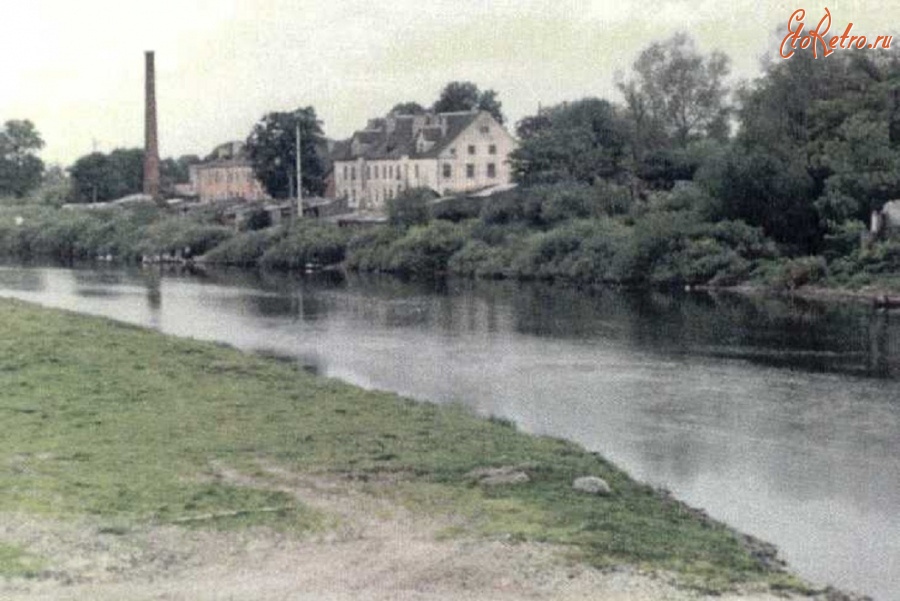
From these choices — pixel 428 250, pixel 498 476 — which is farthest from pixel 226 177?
pixel 498 476

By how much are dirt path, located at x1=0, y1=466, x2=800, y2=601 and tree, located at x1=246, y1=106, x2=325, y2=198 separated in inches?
3122

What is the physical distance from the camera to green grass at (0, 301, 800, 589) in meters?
13.3

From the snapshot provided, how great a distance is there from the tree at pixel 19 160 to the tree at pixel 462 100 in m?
51.9

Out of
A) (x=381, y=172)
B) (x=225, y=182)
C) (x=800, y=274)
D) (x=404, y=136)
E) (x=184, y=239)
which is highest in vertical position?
(x=404, y=136)

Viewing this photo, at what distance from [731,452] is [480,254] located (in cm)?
4498

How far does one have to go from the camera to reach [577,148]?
7288 centimetres

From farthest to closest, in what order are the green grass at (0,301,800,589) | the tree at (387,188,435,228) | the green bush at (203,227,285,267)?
the green bush at (203,227,285,267), the tree at (387,188,435,228), the green grass at (0,301,800,589)

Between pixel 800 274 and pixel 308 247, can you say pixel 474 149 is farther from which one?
pixel 800 274

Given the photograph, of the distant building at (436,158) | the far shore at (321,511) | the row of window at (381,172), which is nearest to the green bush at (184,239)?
the distant building at (436,158)

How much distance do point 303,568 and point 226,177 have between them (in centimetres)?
10431

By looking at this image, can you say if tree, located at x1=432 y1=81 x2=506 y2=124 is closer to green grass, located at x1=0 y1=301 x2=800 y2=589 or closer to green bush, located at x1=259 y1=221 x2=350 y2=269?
green bush, located at x1=259 y1=221 x2=350 y2=269

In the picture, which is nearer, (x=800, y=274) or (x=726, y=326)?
(x=726, y=326)

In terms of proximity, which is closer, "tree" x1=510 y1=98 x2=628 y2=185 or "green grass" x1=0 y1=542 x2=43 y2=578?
"green grass" x1=0 y1=542 x2=43 y2=578

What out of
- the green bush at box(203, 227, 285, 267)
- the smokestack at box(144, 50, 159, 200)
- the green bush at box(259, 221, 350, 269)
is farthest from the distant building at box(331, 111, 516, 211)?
the smokestack at box(144, 50, 159, 200)
